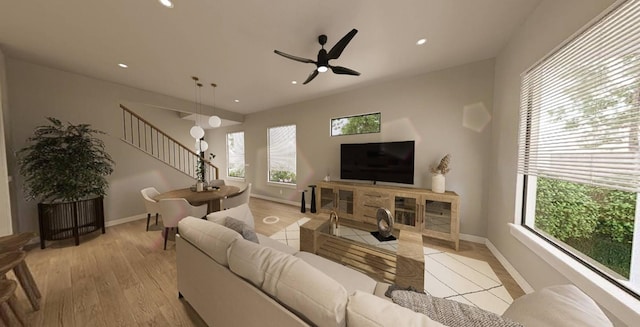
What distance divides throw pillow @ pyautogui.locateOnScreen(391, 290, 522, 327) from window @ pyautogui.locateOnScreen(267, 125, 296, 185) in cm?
424

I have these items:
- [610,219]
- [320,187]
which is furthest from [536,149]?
[320,187]

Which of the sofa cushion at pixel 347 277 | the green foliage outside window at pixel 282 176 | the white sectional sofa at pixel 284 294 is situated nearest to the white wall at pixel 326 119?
the green foliage outside window at pixel 282 176

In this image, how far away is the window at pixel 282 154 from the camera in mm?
4930

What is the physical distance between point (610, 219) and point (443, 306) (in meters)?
1.65

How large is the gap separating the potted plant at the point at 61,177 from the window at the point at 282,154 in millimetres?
3191

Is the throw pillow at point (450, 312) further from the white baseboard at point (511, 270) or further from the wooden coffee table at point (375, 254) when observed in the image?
the white baseboard at point (511, 270)

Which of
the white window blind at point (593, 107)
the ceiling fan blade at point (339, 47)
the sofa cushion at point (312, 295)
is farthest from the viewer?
the ceiling fan blade at point (339, 47)

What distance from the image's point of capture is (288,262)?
37.9 inches

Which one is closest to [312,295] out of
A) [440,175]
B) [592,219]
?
[592,219]

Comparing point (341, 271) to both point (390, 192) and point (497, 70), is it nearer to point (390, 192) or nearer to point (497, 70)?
point (390, 192)

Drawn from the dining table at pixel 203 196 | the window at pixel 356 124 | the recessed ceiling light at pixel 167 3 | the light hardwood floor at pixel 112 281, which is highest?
the recessed ceiling light at pixel 167 3

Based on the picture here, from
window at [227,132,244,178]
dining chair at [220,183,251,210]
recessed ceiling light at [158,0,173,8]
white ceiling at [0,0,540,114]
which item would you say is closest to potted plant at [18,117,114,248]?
white ceiling at [0,0,540,114]

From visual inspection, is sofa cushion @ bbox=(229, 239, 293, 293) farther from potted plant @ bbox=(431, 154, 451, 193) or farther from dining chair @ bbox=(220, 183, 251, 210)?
potted plant @ bbox=(431, 154, 451, 193)

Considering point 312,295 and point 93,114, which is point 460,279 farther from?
point 93,114
